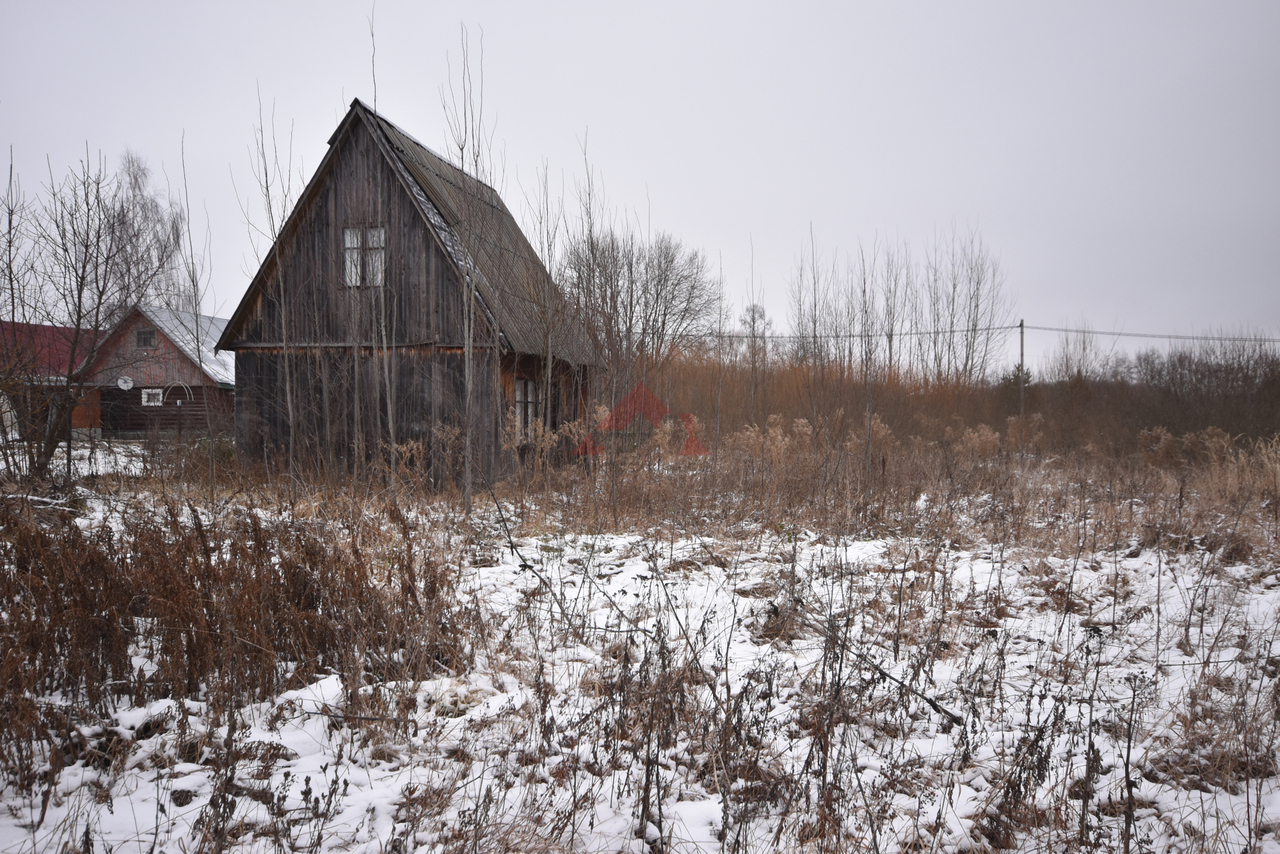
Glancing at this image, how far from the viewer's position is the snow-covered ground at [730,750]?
2195mm

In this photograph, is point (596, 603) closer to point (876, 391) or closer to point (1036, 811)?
point (1036, 811)

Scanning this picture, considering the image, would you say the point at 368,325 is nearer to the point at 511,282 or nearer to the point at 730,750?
the point at 511,282

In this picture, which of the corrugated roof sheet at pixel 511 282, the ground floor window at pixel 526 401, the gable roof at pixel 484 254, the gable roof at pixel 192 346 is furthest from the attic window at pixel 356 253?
the gable roof at pixel 192 346

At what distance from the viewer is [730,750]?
8.52 ft

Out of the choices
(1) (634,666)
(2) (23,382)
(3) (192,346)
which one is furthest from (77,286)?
(3) (192,346)

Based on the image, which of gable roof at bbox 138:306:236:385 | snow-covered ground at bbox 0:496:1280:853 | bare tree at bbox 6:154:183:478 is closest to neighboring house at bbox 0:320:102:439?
bare tree at bbox 6:154:183:478

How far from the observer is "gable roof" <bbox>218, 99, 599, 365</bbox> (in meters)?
7.05

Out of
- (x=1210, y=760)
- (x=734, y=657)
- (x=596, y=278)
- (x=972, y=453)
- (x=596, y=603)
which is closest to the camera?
(x=1210, y=760)

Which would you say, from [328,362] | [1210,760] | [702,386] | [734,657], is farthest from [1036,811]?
[702,386]

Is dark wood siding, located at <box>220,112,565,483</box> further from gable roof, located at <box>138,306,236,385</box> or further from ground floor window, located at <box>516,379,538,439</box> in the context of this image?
gable roof, located at <box>138,306,236,385</box>

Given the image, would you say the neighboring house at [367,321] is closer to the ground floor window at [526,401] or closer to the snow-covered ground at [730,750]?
the ground floor window at [526,401]

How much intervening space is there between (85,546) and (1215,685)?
252 inches

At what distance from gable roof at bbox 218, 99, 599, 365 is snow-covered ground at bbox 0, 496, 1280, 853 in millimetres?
4171

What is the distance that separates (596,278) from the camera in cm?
694
